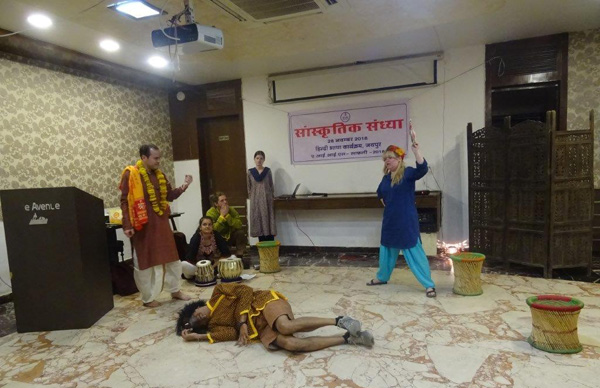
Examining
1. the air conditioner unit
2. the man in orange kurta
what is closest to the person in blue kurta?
the air conditioner unit

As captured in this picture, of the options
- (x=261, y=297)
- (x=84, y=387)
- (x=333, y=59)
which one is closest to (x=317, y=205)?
(x=333, y=59)

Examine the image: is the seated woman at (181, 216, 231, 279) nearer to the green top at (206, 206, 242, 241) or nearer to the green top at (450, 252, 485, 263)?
the green top at (206, 206, 242, 241)

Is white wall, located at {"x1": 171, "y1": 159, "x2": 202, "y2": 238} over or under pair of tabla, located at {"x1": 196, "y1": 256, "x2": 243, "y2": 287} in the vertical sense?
over

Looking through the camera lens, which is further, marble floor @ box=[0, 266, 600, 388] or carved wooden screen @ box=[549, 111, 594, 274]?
carved wooden screen @ box=[549, 111, 594, 274]

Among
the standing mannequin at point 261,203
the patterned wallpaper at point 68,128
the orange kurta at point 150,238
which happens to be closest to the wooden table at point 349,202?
the standing mannequin at point 261,203

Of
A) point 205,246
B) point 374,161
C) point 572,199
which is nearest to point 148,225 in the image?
point 205,246

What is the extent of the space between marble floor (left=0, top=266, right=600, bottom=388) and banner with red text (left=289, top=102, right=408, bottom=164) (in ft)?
7.63

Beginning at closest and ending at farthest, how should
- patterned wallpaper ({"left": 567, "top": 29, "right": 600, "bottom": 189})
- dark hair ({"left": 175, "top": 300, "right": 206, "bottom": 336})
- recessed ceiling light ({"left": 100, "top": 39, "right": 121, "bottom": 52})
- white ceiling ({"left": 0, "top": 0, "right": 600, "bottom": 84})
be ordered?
dark hair ({"left": 175, "top": 300, "right": 206, "bottom": 336})
white ceiling ({"left": 0, "top": 0, "right": 600, "bottom": 84})
recessed ceiling light ({"left": 100, "top": 39, "right": 121, "bottom": 52})
patterned wallpaper ({"left": 567, "top": 29, "right": 600, "bottom": 189})

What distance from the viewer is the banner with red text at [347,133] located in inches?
207

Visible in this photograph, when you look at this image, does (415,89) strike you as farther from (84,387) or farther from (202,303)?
(84,387)

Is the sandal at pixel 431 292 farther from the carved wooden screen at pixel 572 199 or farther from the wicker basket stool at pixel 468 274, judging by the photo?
the carved wooden screen at pixel 572 199

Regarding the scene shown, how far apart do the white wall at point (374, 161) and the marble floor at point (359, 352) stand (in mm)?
1801

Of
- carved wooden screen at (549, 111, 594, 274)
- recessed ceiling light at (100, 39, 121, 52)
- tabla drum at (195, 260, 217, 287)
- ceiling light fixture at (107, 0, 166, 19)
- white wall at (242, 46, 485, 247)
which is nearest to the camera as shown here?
ceiling light fixture at (107, 0, 166, 19)

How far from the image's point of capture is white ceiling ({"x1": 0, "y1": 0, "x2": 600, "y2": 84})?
3.37 m
